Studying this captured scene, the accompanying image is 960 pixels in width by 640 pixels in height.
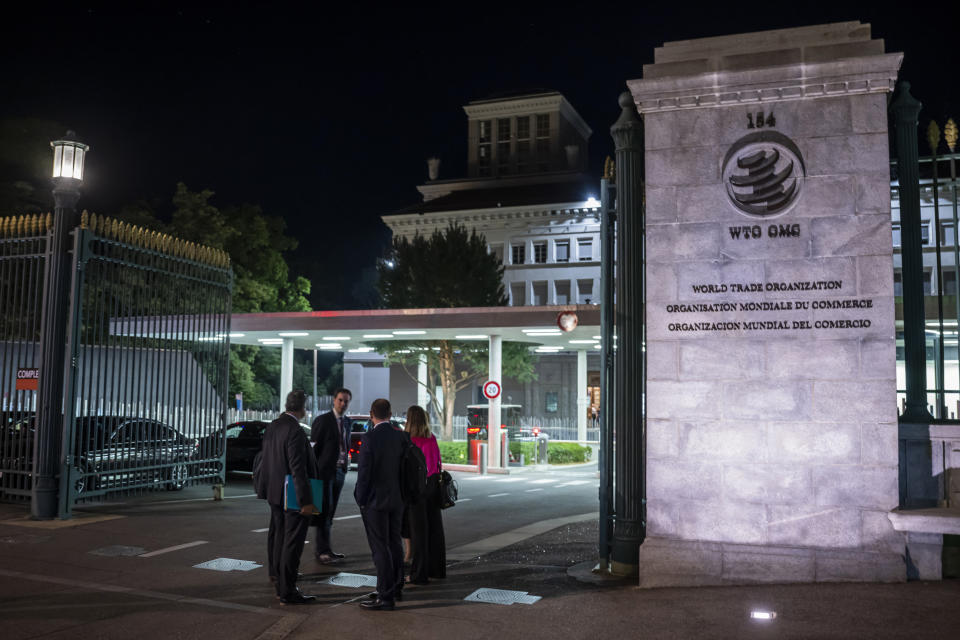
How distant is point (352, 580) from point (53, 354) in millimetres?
6487

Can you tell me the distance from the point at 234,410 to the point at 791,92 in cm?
3602

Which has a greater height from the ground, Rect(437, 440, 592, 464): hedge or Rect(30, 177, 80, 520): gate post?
Rect(30, 177, 80, 520): gate post

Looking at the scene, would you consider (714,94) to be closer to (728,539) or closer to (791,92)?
(791,92)

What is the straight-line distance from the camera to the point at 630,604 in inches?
276

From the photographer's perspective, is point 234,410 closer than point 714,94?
No

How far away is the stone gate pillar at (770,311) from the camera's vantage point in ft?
23.6

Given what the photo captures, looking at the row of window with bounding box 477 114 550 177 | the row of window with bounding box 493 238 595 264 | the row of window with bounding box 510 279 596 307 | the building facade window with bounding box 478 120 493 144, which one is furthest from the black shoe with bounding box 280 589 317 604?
the building facade window with bounding box 478 120 493 144

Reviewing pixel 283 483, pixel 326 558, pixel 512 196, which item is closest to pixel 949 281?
pixel 512 196

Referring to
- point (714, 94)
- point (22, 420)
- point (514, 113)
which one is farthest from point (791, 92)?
Result: point (514, 113)

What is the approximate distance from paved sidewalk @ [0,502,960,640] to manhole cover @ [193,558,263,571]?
18cm

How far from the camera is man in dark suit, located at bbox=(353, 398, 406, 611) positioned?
712 cm

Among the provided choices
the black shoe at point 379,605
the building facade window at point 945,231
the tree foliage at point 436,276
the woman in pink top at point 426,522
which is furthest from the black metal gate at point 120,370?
the building facade window at point 945,231

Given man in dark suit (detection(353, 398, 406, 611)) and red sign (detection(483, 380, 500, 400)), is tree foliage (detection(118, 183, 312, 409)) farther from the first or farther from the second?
man in dark suit (detection(353, 398, 406, 611))

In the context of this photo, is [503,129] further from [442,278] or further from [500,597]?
[500,597]
